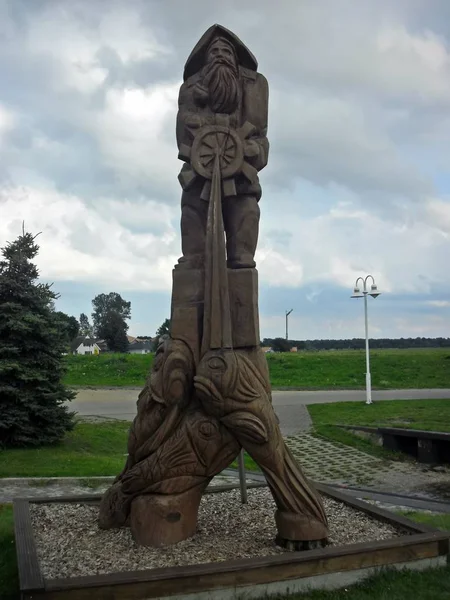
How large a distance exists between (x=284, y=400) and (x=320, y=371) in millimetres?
10112

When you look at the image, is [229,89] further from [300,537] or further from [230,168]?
[300,537]

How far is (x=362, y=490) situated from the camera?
9.17 metres

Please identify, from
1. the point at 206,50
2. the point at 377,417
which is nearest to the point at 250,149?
the point at 206,50

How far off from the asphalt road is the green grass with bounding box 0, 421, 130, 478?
3197 millimetres

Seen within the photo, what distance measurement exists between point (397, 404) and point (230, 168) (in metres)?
14.2

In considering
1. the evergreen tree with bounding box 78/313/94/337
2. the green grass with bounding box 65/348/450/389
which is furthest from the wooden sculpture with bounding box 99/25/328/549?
the evergreen tree with bounding box 78/313/94/337

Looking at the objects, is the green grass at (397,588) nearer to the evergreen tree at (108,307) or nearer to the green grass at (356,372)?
the green grass at (356,372)

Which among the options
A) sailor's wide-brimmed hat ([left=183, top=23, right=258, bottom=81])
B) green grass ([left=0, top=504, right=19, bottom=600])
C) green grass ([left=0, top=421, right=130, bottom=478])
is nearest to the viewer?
green grass ([left=0, top=504, right=19, bottom=600])

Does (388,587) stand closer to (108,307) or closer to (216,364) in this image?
(216,364)

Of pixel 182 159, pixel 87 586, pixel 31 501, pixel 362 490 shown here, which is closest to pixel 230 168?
pixel 182 159

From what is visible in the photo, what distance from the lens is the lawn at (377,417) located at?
43.3 feet

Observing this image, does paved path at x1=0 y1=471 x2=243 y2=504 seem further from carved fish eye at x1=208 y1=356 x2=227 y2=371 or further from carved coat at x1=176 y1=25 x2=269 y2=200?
carved coat at x1=176 y1=25 x2=269 y2=200

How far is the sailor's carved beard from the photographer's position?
6145 mm

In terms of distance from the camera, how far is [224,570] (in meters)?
4.44
